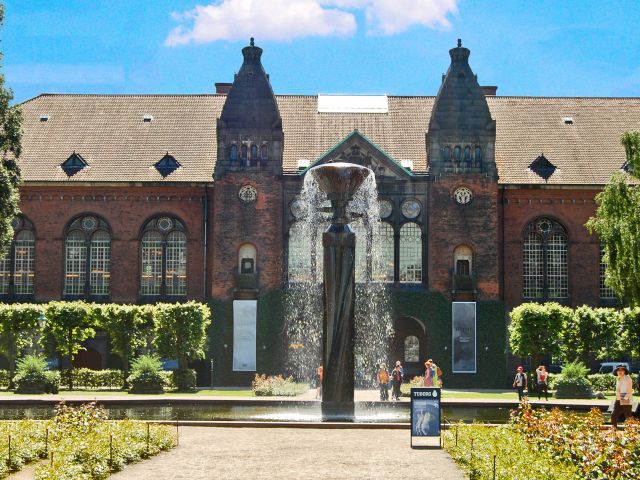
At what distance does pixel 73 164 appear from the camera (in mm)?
54500

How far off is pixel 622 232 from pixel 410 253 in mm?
13819

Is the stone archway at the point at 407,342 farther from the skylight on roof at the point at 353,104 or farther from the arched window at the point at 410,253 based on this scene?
the skylight on roof at the point at 353,104

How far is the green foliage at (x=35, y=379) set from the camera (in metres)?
38.7

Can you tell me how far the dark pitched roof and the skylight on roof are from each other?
1.49 feet

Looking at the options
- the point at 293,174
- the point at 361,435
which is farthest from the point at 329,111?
the point at 361,435

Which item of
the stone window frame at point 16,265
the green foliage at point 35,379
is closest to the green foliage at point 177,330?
the green foliage at point 35,379

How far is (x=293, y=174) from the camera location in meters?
51.8

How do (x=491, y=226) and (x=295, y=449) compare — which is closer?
(x=295, y=449)

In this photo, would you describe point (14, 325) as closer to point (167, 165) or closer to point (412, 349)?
point (167, 165)

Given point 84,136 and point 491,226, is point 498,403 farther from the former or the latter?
point 84,136

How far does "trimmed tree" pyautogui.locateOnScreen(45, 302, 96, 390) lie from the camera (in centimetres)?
4434

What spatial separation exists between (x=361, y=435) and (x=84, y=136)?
37661 millimetres

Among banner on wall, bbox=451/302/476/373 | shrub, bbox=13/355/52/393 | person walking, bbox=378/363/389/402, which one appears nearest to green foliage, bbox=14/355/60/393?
shrub, bbox=13/355/52/393

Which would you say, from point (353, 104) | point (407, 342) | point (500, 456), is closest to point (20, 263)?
point (353, 104)
